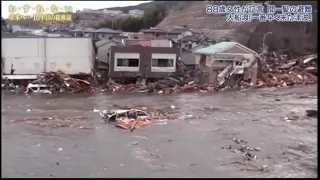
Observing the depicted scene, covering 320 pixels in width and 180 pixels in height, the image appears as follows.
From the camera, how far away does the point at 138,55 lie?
26.2 metres

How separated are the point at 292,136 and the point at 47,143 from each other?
24.7ft

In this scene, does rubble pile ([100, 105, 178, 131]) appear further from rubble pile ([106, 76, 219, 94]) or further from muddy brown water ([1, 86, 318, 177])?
rubble pile ([106, 76, 219, 94])

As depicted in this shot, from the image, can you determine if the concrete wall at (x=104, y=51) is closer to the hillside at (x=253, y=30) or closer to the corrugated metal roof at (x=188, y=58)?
the corrugated metal roof at (x=188, y=58)

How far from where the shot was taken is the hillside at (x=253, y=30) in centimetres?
4238

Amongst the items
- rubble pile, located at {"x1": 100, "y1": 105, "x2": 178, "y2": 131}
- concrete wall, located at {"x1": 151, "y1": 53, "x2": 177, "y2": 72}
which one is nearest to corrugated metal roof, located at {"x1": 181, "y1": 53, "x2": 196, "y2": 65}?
concrete wall, located at {"x1": 151, "y1": 53, "x2": 177, "y2": 72}

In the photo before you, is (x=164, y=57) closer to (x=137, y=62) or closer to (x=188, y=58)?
(x=137, y=62)

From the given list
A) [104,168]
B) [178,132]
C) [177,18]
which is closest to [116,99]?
[178,132]

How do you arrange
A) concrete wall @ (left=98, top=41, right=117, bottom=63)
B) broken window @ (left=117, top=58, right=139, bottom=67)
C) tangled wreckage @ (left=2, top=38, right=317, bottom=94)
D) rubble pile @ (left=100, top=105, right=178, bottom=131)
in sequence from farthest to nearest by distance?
concrete wall @ (left=98, top=41, right=117, bottom=63), broken window @ (left=117, top=58, right=139, bottom=67), tangled wreckage @ (left=2, top=38, right=317, bottom=94), rubble pile @ (left=100, top=105, right=178, bottom=131)

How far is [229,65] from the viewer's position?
27.2 metres

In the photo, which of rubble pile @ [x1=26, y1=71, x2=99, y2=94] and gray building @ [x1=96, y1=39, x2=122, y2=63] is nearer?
rubble pile @ [x1=26, y1=71, x2=99, y2=94]

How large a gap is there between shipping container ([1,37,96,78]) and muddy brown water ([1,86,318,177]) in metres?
5.30

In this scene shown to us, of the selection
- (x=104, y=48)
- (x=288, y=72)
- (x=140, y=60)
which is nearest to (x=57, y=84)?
(x=140, y=60)

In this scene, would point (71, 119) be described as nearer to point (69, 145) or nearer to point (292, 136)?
point (69, 145)

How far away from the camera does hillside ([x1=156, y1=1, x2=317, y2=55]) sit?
4238 cm
